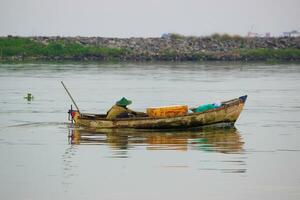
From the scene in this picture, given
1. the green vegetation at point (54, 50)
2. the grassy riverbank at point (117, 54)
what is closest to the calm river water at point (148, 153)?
the grassy riverbank at point (117, 54)

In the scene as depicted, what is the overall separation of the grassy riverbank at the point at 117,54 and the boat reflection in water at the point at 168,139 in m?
42.9

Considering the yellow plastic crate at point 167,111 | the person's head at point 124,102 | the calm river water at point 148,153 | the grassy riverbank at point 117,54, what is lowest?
the calm river water at point 148,153

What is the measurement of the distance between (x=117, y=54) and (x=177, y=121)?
4502 centimetres

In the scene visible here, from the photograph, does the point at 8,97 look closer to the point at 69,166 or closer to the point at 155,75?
the point at 155,75

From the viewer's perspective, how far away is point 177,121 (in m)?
23.8

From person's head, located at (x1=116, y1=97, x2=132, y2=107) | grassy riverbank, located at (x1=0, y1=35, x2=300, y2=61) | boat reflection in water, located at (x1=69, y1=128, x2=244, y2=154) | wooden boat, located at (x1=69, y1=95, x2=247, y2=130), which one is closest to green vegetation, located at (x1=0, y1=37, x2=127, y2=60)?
grassy riverbank, located at (x1=0, y1=35, x2=300, y2=61)

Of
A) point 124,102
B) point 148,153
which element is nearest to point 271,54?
point 124,102

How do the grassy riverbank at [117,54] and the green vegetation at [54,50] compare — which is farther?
the green vegetation at [54,50]

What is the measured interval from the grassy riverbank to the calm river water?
28.3m

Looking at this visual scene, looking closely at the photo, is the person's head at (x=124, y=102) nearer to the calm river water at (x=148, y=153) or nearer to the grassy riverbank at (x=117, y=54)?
the calm river water at (x=148, y=153)

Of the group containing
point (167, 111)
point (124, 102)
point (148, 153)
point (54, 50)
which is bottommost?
point (148, 153)

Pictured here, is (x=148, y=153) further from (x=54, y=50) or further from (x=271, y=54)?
(x=54, y=50)

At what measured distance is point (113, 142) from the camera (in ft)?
74.0

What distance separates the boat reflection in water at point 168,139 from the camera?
2152 centimetres
